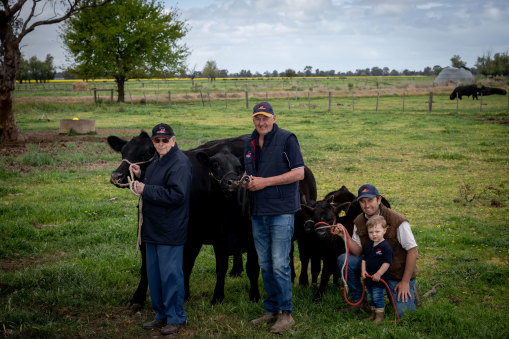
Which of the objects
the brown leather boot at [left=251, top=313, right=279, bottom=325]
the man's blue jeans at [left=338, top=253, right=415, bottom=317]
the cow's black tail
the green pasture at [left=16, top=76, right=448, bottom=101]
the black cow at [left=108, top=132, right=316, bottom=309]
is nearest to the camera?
the brown leather boot at [left=251, top=313, right=279, bottom=325]

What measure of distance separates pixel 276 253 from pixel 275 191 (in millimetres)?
672

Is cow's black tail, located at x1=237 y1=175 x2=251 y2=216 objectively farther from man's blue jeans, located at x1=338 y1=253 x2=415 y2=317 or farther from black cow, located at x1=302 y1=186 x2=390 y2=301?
man's blue jeans, located at x1=338 y1=253 x2=415 y2=317

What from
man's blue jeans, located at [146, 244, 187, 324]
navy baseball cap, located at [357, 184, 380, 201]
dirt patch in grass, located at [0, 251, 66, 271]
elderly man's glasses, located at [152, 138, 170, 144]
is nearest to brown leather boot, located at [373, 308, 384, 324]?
navy baseball cap, located at [357, 184, 380, 201]

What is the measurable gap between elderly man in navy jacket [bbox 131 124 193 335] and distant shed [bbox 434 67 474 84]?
243ft

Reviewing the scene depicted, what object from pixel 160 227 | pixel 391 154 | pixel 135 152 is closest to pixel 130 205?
pixel 135 152

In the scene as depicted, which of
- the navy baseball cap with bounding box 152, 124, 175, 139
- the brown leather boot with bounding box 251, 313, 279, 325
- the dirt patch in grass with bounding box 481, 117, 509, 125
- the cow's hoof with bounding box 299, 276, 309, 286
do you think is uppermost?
the navy baseball cap with bounding box 152, 124, 175, 139

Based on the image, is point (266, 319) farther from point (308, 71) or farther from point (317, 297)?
point (308, 71)

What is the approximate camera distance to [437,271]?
6.42 m

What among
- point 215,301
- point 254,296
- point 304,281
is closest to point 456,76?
point 304,281

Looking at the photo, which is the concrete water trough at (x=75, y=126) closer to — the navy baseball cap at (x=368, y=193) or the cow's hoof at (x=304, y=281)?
the cow's hoof at (x=304, y=281)

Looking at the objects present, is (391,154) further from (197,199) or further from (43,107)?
(43,107)

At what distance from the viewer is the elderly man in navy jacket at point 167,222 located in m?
4.33

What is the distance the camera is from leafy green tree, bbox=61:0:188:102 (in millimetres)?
39156

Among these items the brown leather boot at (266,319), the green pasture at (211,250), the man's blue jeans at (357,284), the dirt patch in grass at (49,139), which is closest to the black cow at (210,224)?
the green pasture at (211,250)
